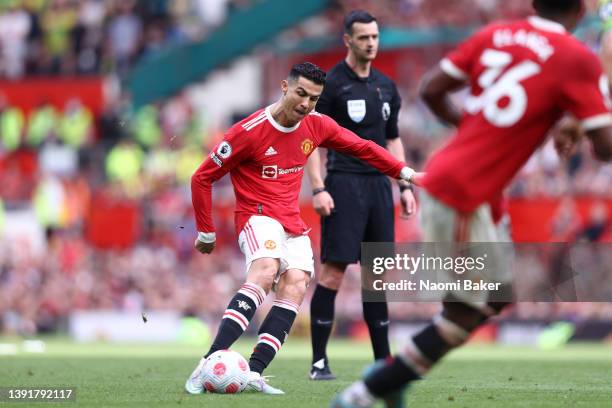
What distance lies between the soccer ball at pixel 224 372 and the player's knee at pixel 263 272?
22.3 inches

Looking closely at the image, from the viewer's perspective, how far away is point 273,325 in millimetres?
9555

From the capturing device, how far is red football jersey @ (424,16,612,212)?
6.73 m

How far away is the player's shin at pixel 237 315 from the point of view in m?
9.26

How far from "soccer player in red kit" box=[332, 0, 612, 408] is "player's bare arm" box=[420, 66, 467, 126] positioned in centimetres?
2

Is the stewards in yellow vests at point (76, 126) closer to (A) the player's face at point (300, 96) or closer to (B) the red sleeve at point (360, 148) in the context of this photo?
(B) the red sleeve at point (360, 148)

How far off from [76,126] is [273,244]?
67.0ft

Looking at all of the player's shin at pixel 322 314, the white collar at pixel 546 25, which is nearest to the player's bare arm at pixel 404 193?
the player's shin at pixel 322 314

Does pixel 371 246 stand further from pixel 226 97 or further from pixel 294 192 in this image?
pixel 226 97

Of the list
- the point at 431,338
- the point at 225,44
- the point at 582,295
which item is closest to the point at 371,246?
the point at 431,338

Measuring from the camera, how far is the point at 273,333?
9.53m

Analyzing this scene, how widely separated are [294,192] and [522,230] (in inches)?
446

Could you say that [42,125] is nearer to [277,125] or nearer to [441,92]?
[277,125]

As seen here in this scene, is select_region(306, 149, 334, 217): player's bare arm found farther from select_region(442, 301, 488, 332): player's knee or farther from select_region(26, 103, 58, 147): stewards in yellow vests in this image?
select_region(26, 103, 58, 147): stewards in yellow vests

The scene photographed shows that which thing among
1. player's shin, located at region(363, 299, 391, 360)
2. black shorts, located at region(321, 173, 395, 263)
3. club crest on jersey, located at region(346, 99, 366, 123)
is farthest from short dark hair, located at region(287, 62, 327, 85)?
player's shin, located at region(363, 299, 391, 360)
